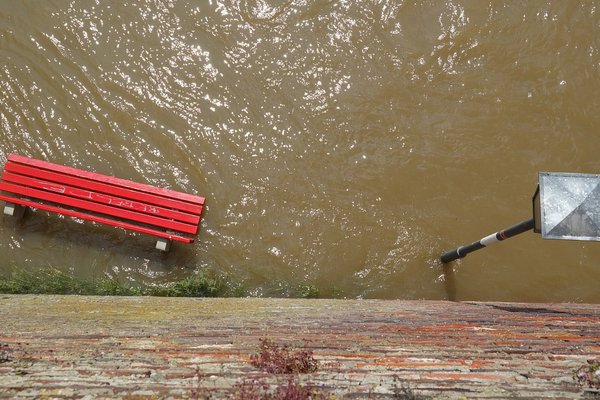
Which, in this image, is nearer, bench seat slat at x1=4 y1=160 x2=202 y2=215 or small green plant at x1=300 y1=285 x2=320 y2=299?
small green plant at x1=300 y1=285 x2=320 y2=299

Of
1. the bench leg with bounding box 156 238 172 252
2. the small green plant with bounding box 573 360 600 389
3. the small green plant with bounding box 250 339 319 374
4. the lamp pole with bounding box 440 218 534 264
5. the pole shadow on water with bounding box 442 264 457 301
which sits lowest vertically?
the small green plant with bounding box 250 339 319 374

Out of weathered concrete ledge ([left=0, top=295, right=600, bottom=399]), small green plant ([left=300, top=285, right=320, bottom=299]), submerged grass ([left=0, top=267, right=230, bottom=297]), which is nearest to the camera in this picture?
weathered concrete ledge ([left=0, top=295, right=600, bottom=399])

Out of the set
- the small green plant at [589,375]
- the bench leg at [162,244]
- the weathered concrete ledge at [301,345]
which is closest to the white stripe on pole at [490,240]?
the weathered concrete ledge at [301,345]

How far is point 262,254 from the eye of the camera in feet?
19.8

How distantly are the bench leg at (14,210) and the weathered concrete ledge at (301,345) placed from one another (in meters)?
1.86

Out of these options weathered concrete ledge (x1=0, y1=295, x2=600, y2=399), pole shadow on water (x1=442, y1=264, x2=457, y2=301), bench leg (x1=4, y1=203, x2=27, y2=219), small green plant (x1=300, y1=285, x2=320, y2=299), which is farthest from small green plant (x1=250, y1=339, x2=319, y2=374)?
bench leg (x1=4, y1=203, x2=27, y2=219)

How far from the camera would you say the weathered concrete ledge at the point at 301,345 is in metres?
2.52

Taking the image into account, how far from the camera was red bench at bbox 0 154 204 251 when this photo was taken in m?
5.99

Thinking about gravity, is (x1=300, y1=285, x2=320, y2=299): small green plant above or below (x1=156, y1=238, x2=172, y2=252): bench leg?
below

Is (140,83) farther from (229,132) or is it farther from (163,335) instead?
(163,335)

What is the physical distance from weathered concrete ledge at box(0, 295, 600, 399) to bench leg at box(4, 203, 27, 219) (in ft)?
6.10

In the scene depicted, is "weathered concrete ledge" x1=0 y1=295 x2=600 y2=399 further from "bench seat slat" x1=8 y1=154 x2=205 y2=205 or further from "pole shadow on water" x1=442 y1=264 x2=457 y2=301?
"bench seat slat" x1=8 y1=154 x2=205 y2=205

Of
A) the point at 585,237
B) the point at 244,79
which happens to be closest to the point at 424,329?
the point at 585,237

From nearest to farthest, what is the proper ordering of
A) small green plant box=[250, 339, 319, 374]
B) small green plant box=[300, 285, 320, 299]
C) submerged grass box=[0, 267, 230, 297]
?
small green plant box=[250, 339, 319, 374], submerged grass box=[0, 267, 230, 297], small green plant box=[300, 285, 320, 299]
